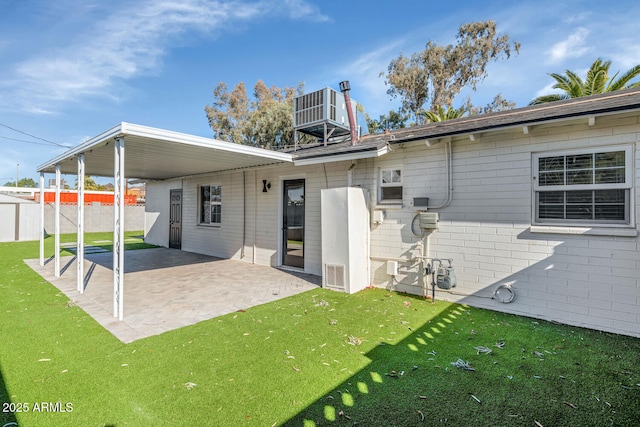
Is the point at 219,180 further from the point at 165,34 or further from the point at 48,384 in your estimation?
the point at 48,384

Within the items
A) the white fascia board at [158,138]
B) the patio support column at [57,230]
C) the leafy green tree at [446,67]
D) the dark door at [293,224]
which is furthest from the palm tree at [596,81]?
the patio support column at [57,230]

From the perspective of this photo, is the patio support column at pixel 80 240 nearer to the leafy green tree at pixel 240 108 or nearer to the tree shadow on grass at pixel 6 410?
the tree shadow on grass at pixel 6 410

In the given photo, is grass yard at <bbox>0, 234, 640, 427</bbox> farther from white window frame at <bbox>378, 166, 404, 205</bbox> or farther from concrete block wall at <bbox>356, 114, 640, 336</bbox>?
white window frame at <bbox>378, 166, 404, 205</bbox>

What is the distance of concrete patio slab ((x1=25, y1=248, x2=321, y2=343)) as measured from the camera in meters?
4.17

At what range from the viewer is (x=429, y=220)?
518cm

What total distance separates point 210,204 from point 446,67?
16820 millimetres

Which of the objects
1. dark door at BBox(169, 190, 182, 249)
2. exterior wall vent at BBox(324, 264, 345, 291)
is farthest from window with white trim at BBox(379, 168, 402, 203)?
dark door at BBox(169, 190, 182, 249)

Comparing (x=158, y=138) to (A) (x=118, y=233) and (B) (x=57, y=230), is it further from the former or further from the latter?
(B) (x=57, y=230)

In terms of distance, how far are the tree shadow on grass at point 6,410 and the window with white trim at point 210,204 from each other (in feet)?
24.3

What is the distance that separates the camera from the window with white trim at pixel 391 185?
5844mm

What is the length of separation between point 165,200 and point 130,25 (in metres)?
6.03

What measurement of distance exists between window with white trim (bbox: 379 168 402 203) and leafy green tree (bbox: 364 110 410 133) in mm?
14536

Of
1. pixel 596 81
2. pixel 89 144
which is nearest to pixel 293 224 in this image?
pixel 89 144

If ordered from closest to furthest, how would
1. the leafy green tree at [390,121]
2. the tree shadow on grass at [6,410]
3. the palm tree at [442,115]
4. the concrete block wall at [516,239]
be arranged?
the tree shadow on grass at [6,410] < the concrete block wall at [516,239] < the palm tree at [442,115] < the leafy green tree at [390,121]
